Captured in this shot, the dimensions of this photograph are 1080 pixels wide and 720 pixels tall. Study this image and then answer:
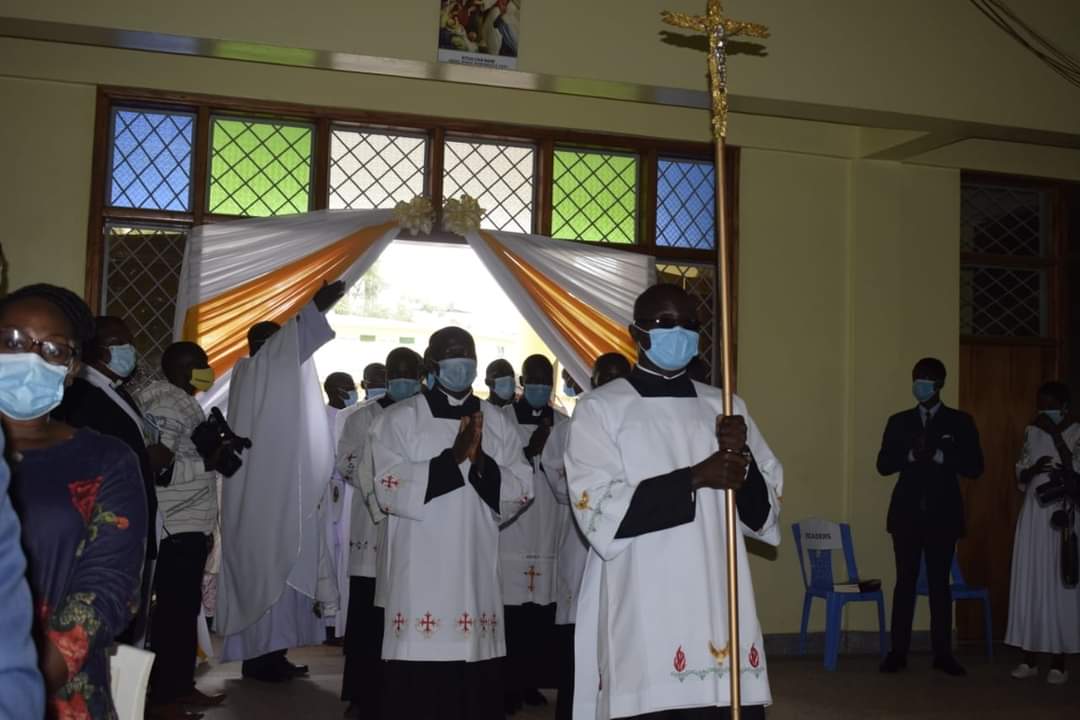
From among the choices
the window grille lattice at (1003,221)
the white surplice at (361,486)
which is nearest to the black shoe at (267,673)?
the white surplice at (361,486)

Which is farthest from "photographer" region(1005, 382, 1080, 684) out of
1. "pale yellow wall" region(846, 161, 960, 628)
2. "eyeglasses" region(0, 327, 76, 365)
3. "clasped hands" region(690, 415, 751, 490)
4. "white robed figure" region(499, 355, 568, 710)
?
"eyeglasses" region(0, 327, 76, 365)

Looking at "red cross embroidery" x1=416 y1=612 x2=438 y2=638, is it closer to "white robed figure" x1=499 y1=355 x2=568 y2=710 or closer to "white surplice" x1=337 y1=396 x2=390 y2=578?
"white surplice" x1=337 y1=396 x2=390 y2=578

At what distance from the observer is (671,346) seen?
4008mm

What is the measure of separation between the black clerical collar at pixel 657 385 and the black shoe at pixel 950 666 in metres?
4.56

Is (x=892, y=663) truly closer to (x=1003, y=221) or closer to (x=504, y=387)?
(x=504, y=387)

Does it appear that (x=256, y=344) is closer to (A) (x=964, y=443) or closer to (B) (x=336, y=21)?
(B) (x=336, y=21)

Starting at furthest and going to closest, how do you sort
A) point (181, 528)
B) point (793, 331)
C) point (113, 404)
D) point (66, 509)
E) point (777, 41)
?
point (793, 331)
point (777, 41)
point (181, 528)
point (113, 404)
point (66, 509)

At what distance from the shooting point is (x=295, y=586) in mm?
7000

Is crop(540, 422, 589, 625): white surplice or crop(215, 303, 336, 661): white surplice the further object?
crop(215, 303, 336, 661): white surplice

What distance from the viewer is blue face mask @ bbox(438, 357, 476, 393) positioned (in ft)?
17.2

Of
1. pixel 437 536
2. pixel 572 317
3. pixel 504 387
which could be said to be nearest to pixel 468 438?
pixel 437 536

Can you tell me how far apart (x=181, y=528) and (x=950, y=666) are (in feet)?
16.1

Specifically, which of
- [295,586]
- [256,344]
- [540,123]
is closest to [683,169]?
[540,123]

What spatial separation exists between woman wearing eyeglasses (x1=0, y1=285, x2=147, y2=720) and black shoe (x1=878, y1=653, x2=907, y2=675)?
622 centimetres
